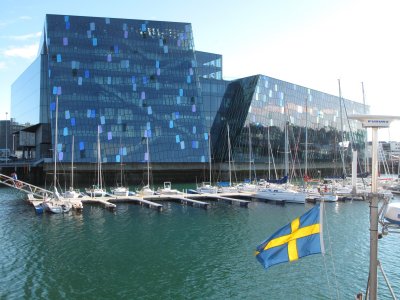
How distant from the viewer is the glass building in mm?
85188

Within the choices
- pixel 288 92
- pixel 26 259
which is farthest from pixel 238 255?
pixel 288 92

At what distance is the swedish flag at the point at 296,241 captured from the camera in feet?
34.8

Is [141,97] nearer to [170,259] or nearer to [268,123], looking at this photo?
[268,123]

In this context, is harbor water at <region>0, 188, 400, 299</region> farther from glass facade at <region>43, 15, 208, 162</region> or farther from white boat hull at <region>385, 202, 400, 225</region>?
glass facade at <region>43, 15, 208, 162</region>

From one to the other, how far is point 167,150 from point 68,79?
80.2 ft

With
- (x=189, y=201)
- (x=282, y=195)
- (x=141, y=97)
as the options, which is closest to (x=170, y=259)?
(x=189, y=201)

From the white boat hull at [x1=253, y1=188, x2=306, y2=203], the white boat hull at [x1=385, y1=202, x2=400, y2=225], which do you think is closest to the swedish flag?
the white boat hull at [x1=385, y1=202, x2=400, y2=225]

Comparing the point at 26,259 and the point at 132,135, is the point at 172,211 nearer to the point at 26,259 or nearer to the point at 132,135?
the point at 26,259

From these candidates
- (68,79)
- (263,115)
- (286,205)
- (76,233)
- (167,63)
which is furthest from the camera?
(263,115)

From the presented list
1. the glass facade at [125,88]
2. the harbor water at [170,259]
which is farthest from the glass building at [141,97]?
the harbor water at [170,259]

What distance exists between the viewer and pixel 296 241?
10852mm

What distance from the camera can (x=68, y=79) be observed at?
8575 cm

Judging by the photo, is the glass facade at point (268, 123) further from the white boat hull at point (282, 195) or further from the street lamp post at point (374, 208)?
the street lamp post at point (374, 208)

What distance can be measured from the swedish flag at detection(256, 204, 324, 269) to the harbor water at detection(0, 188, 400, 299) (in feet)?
12.5
